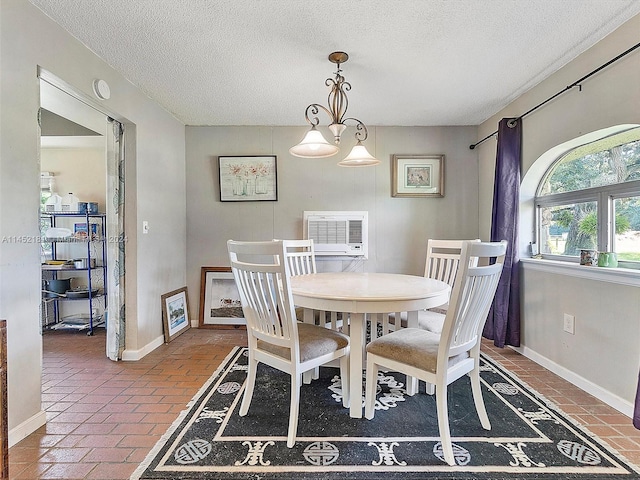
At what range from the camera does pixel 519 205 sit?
276cm

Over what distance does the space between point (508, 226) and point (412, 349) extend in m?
1.77

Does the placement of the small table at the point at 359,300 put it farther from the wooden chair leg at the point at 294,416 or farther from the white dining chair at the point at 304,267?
the white dining chair at the point at 304,267

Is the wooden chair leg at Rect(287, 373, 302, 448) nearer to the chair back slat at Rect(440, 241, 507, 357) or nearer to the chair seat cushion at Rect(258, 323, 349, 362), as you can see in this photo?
the chair seat cushion at Rect(258, 323, 349, 362)

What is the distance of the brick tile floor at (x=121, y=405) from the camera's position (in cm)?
148

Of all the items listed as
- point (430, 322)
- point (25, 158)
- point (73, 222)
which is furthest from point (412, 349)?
point (73, 222)

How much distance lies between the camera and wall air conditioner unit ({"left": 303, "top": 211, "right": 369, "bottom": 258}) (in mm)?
3453

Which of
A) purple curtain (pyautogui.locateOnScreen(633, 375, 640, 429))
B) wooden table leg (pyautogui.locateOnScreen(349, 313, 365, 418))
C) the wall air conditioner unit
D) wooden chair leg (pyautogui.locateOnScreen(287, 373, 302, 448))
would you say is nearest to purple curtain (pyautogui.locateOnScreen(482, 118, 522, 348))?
purple curtain (pyautogui.locateOnScreen(633, 375, 640, 429))

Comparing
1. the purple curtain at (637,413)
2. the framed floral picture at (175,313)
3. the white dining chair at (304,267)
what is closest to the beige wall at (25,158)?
the framed floral picture at (175,313)

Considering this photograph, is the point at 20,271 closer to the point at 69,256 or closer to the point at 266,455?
the point at 266,455

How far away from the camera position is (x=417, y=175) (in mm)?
3561

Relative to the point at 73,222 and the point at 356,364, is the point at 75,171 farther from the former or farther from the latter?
the point at 356,364

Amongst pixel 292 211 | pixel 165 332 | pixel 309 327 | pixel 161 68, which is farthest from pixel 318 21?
pixel 165 332

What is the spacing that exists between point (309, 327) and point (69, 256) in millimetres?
3361

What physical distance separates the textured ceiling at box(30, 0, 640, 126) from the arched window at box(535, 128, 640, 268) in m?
0.60
